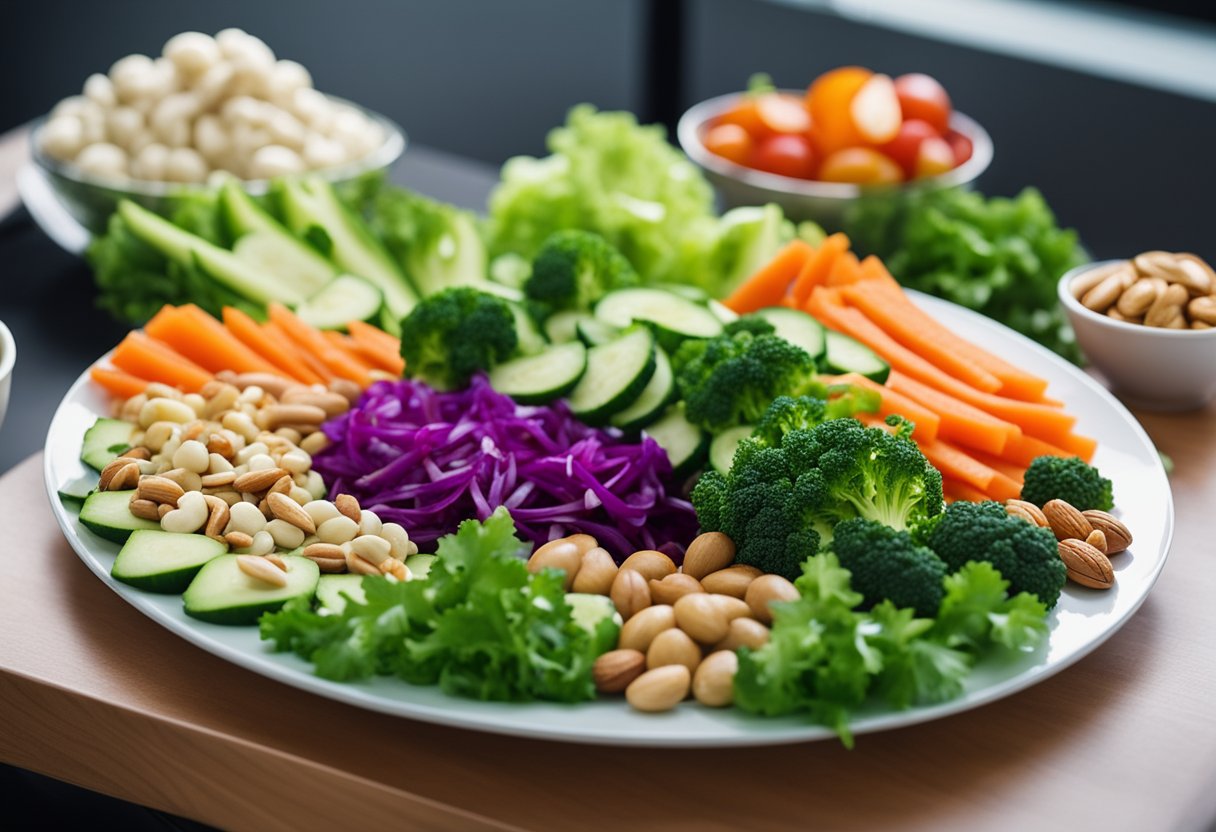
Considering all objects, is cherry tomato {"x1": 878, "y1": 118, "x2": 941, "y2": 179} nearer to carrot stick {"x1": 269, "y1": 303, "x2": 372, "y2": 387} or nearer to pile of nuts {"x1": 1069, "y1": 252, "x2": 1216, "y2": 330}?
pile of nuts {"x1": 1069, "y1": 252, "x2": 1216, "y2": 330}

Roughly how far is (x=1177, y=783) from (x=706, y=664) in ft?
2.31

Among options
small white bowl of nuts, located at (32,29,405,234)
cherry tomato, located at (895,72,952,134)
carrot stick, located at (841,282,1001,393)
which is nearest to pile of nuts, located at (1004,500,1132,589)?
carrot stick, located at (841,282,1001,393)

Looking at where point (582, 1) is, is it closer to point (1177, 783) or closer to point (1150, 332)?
point (1150, 332)

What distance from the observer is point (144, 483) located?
2.23 meters

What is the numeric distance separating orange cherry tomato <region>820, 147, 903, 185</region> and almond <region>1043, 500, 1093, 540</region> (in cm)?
170

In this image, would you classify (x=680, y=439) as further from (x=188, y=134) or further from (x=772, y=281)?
(x=188, y=134)

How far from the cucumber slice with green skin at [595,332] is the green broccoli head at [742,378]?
0.28 m

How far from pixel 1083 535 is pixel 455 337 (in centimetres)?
128

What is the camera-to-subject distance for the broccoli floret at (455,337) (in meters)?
2.71

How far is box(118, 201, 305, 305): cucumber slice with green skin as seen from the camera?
3.15m

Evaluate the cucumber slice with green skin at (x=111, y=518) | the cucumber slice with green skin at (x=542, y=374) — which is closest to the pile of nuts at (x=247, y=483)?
the cucumber slice with green skin at (x=111, y=518)

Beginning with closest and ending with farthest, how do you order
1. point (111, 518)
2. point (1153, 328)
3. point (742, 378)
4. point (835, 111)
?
1. point (111, 518)
2. point (742, 378)
3. point (1153, 328)
4. point (835, 111)

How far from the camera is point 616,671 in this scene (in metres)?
1.88

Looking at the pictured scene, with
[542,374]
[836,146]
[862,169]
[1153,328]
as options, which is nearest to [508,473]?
[542,374]
